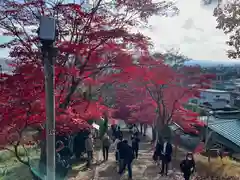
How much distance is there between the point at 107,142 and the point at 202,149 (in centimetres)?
571

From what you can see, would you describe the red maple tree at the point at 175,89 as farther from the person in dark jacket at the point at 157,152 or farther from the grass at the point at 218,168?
the grass at the point at 218,168

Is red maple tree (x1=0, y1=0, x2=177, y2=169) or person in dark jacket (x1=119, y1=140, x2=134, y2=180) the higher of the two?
red maple tree (x1=0, y1=0, x2=177, y2=169)

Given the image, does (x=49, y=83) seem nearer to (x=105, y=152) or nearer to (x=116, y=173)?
(x=116, y=173)

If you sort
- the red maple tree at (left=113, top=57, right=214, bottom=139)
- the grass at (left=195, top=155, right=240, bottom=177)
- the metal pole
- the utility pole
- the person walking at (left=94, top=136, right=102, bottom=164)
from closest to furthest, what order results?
the utility pole
the metal pole
the grass at (left=195, top=155, right=240, bottom=177)
the person walking at (left=94, top=136, right=102, bottom=164)
the red maple tree at (left=113, top=57, right=214, bottom=139)

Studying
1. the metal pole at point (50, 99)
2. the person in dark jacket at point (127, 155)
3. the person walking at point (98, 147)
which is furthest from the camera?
the person walking at point (98, 147)

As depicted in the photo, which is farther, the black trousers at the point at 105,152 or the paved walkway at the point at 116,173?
Answer: the black trousers at the point at 105,152

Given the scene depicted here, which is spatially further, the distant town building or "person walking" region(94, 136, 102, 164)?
the distant town building

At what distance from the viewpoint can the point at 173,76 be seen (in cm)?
1295

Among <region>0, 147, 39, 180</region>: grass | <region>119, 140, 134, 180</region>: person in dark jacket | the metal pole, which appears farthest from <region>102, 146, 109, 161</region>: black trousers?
the metal pole

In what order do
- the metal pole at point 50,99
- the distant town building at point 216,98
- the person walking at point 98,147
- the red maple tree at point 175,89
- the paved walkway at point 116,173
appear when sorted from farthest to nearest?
1. the distant town building at point 216,98
2. the red maple tree at point 175,89
3. the person walking at point 98,147
4. the paved walkway at point 116,173
5. the metal pole at point 50,99

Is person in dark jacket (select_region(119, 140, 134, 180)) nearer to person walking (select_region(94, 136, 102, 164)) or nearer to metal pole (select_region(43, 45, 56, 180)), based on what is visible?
person walking (select_region(94, 136, 102, 164))

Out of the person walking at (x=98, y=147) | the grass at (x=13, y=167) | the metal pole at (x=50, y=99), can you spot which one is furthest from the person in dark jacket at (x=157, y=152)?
the metal pole at (x=50, y=99)

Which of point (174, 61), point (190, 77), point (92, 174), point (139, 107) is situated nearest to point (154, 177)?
point (92, 174)

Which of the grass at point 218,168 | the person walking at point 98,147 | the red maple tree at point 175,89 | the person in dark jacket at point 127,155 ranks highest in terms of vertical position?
the red maple tree at point 175,89
